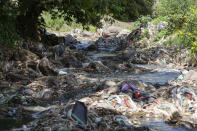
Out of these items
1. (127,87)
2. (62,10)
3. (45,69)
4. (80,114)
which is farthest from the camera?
(62,10)

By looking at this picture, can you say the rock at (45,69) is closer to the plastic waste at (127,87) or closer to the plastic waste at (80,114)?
the plastic waste at (127,87)

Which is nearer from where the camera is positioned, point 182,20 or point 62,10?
point 62,10

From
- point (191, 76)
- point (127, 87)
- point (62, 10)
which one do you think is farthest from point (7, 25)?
point (191, 76)

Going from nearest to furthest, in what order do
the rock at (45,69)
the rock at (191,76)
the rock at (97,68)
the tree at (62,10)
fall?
the rock at (191,76) → the rock at (45,69) → the rock at (97,68) → the tree at (62,10)

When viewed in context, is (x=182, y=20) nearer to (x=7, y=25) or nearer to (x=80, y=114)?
(x=7, y=25)

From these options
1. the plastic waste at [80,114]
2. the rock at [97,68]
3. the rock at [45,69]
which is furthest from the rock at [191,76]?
the plastic waste at [80,114]

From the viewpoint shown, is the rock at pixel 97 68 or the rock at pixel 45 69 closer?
the rock at pixel 45 69

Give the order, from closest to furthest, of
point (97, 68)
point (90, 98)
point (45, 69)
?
1. point (90, 98)
2. point (45, 69)
3. point (97, 68)

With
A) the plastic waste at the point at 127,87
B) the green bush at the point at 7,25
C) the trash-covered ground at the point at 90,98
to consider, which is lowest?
the trash-covered ground at the point at 90,98

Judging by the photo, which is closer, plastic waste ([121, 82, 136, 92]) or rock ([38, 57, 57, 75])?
plastic waste ([121, 82, 136, 92])

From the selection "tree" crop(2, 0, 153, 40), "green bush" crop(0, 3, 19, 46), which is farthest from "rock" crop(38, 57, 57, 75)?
"tree" crop(2, 0, 153, 40)

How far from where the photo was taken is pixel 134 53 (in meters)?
14.0

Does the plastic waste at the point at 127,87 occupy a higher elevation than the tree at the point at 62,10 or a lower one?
lower

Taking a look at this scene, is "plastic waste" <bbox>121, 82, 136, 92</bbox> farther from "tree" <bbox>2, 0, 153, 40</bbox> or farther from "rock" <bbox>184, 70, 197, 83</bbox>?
"tree" <bbox>2, 0, 153, 40</bbox>
